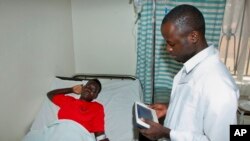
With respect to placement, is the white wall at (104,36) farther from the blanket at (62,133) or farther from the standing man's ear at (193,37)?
the standing man's ear at (193,37)

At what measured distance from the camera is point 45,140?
159 centimetres

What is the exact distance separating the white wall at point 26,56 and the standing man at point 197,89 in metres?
1.02

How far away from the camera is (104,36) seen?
8.91 ft

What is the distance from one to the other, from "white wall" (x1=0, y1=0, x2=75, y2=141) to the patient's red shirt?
0.82ft

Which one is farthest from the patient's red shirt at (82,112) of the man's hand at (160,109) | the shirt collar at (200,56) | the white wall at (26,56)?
the shirt collar at (200,56)

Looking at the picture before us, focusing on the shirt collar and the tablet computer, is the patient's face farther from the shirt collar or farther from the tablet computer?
the shirt collar

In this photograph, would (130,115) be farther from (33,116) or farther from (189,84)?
(189,84)

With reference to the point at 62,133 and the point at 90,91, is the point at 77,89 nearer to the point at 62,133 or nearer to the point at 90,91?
the point at 90,91

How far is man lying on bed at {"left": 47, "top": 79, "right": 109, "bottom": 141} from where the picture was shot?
1850mm

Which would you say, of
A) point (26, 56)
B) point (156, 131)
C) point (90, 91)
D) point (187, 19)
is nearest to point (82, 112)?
point (90, 91)

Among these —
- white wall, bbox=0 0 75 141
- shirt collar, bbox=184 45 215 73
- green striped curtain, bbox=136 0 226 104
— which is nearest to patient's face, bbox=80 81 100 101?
white wall, bbox=0 0 75 141

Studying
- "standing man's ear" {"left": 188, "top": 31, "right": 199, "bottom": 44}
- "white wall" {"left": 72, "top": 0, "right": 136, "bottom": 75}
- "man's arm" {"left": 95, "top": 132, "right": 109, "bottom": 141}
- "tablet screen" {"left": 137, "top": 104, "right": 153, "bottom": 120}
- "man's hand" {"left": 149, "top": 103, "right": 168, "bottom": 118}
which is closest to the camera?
"standing man's ear" {"left": 188, "top": 31, "right": 199, "bottom": 44}

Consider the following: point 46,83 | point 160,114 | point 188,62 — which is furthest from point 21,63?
point 188,62

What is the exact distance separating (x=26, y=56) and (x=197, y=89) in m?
1.33
